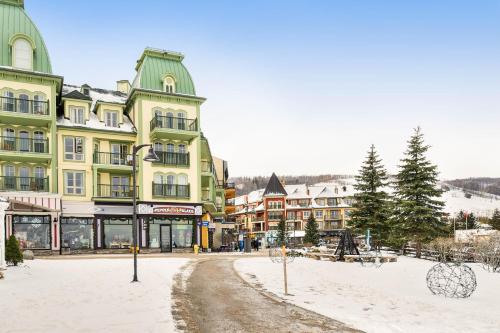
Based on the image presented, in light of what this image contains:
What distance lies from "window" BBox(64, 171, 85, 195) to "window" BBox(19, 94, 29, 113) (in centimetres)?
584

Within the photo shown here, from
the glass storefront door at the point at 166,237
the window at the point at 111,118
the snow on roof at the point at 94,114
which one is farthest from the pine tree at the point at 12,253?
the window at the point at 111,118

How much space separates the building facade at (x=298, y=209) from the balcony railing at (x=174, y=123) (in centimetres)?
5529

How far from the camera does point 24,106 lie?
34.7 meters

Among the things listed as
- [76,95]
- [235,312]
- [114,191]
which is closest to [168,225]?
[114,191]

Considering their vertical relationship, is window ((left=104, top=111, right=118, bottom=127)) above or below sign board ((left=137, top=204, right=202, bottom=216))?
above

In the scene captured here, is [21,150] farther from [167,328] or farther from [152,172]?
[167,328]

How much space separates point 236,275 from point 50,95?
2440cm

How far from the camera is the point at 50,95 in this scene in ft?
117

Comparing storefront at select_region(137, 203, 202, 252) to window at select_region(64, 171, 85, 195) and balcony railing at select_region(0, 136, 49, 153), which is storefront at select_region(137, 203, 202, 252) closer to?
window at select_region(64, 171, 85, 195)

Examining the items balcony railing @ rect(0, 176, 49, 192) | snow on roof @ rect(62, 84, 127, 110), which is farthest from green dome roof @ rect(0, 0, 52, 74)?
balcony railing @ rect(0, 176, 49, 192)

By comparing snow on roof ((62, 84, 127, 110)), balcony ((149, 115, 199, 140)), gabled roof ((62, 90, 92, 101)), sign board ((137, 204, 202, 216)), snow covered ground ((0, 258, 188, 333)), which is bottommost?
snow covered ground ((0, 258, 188, 333))

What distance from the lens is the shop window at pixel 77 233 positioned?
119ft

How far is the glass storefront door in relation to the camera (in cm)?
3922

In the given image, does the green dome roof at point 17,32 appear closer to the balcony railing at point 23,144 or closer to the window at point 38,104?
the window at point 38,104
